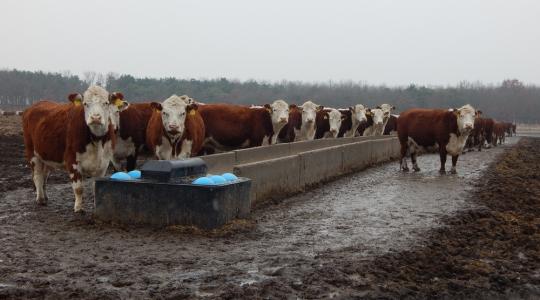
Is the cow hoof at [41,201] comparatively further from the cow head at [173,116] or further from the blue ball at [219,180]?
the blue ball at [219,180]

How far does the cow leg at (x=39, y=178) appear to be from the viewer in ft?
30.0

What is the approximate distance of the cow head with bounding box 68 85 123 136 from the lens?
7949 millimetres

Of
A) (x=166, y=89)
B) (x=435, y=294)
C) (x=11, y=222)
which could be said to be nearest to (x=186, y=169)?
(x=11, y=222)

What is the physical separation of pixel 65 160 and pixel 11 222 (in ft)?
4.04

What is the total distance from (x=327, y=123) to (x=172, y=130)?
1221 centimetres

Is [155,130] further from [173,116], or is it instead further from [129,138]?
[129,138]

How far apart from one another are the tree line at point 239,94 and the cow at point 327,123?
72805mm

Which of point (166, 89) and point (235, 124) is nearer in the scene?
point (235, 124)

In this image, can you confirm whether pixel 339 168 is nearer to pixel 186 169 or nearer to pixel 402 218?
pixel 402 218

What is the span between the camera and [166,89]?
103 m

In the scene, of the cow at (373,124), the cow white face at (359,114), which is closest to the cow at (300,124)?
the cow white face at (359,114)

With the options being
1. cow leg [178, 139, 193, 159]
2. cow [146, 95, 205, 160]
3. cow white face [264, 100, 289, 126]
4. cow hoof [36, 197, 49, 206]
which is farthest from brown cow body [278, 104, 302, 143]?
cow hoof [36, 197, 49, 206]

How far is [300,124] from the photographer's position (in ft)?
65.4

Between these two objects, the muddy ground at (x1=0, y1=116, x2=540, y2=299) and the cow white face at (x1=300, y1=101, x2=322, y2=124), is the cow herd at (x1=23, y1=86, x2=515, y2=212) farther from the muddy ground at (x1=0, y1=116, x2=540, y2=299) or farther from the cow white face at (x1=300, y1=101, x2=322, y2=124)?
the muddy ground at (x1=0, y1=116, x2=540, y2=299)
